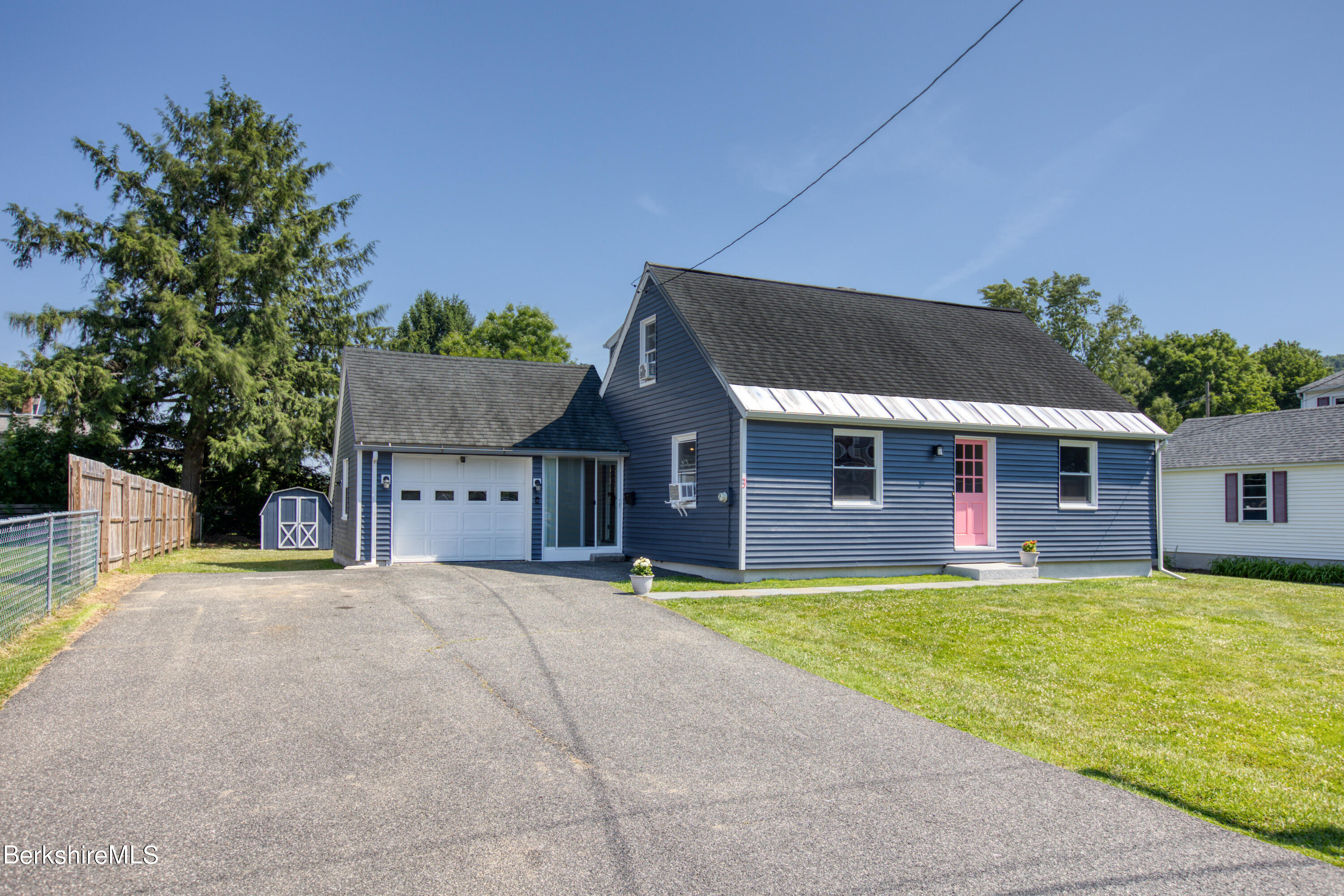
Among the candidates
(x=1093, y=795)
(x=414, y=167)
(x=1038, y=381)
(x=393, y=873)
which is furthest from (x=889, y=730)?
(x=414, y=167)

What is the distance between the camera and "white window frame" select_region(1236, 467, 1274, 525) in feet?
69.9

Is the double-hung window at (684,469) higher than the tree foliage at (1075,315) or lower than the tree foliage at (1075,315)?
lower

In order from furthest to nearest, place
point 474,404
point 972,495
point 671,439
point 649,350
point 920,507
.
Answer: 1. point 474,404
2. point 649,350
3. point 671,439
4. point 972,495
5. point 920,507

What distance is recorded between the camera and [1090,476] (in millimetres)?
16984

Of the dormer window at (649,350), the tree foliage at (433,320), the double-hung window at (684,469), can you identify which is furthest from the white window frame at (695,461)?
the tree foliage at (433,320)

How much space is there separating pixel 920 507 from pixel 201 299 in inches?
1001

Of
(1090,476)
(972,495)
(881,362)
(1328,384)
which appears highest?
(1328,384)

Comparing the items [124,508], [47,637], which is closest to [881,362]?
[47,637]

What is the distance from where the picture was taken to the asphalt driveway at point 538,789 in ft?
11.6

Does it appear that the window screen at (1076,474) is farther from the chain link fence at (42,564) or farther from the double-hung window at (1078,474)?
the chain link fence at (42,564)

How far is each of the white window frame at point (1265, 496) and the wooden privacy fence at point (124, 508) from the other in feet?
85.1

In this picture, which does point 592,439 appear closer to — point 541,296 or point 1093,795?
point 1093,795

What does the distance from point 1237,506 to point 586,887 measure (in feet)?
80.3

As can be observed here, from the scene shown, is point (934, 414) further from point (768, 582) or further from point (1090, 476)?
point (768, 582)
